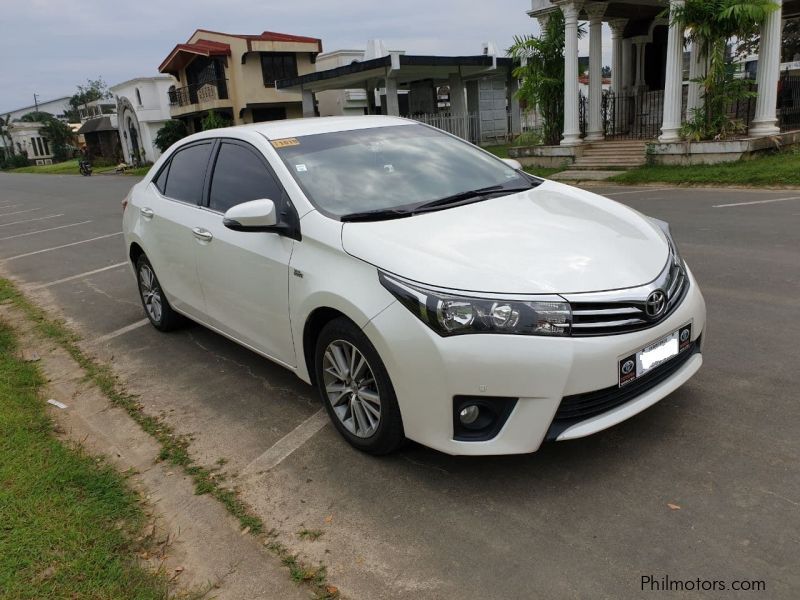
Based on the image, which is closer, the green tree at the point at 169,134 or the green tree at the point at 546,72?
the green tree at the point at 546,72

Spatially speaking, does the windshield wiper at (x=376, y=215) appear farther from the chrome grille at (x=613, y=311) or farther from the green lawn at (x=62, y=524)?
the green lawn at (x=62, y=524)

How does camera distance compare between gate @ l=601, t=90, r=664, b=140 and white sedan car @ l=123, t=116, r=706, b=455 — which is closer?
white sedan car @ l=123, t=116, r=706, b=455

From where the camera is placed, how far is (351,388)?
134 inches

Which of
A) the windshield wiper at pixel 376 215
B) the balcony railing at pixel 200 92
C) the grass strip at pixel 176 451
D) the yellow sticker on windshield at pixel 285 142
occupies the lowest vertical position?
the grass strip at pixel 176 451

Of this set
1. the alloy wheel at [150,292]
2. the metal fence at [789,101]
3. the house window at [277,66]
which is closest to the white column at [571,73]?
the metal fence at [789,101]

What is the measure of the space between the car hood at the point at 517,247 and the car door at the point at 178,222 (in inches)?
72.2

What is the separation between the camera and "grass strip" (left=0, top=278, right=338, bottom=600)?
106 inches

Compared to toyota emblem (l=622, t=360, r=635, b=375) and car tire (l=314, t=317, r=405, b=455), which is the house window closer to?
car tire (l=314, t=317, r=405, b=455)

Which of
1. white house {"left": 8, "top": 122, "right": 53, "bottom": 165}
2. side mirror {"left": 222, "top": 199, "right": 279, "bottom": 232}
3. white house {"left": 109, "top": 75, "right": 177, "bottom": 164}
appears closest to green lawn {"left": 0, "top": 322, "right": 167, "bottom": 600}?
side mirror {"left": 222, "top": 199, "right": 279, "bottom": 232}

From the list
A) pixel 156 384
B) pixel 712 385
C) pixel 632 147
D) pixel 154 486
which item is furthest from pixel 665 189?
pixel 154 486

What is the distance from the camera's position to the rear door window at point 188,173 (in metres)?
4.84

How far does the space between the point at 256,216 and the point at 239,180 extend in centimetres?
88

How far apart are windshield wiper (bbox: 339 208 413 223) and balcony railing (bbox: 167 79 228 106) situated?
3899cm

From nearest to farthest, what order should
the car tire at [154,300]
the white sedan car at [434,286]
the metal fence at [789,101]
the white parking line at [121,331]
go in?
the white sedan car at [434,286] → the car tire at [154,300] → the white parking line at [121,331] → the metal fence at [789,101]
